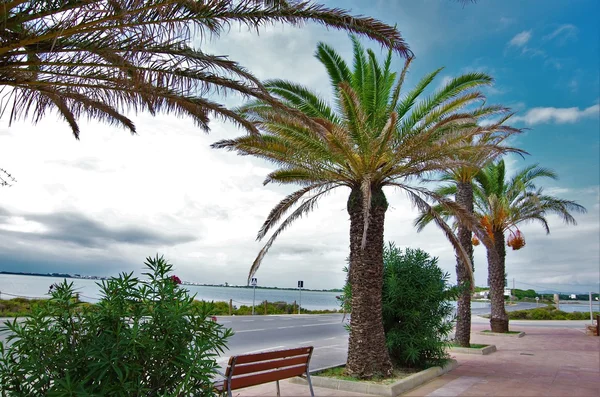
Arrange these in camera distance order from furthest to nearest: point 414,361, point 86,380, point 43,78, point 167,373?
→ 1. point 414,361
2. point 43,78
3. point 167,373
4. point 86,380

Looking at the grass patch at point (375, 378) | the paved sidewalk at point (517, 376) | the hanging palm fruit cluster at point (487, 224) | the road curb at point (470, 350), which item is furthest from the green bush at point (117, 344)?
the hanging palm fruit cluster at point (487, 224)

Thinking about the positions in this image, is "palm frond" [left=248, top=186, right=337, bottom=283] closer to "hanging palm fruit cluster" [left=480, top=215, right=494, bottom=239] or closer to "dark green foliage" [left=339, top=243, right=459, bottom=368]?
"dark green foliage" [left=339, top=243, right=459, bottom=368]

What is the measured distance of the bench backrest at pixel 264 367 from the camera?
5742 mm

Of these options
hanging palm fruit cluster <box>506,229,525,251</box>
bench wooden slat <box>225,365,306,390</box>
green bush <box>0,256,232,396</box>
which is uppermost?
hanging palm fruit cluster <box>506,229,525,251</box>

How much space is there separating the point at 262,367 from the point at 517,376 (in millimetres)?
6360

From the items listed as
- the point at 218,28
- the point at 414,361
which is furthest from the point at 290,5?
the point at 414,361

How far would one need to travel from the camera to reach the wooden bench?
5.71 m

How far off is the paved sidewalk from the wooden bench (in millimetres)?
995

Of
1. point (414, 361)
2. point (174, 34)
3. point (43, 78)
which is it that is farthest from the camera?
point (414, 361)

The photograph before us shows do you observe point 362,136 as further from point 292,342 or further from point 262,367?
point 292,342

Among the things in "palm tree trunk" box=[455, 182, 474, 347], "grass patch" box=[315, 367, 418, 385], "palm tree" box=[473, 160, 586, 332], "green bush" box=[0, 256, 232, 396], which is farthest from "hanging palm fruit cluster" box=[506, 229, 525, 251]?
"green bush" box=[0, 256, 232, 396]

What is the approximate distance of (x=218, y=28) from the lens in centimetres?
607

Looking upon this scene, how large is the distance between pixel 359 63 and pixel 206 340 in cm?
795

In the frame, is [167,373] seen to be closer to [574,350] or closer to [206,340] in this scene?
[206,340]
